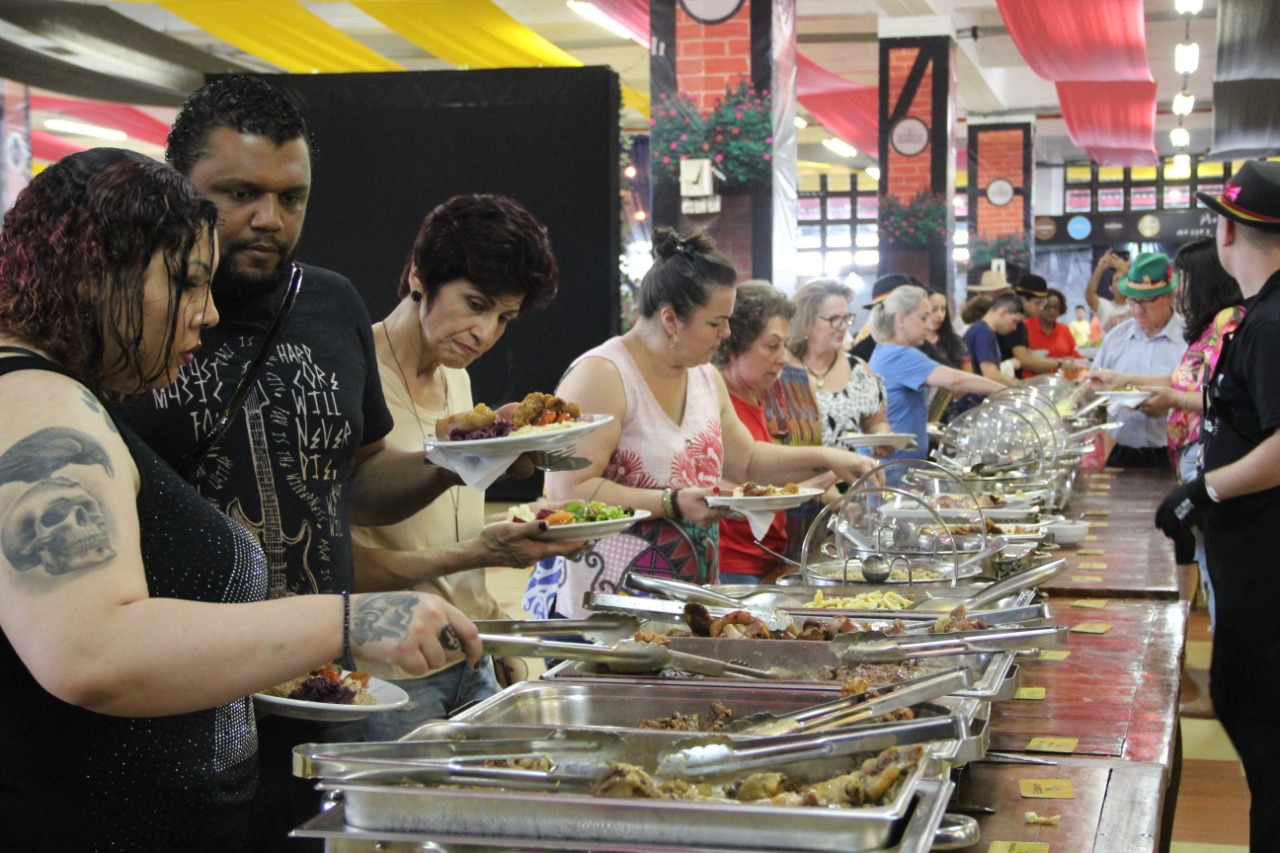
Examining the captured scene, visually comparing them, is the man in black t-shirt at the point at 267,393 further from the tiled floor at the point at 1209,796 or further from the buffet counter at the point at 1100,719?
the tiled floor at the point at 1209,796

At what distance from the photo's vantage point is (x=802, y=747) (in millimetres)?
1209

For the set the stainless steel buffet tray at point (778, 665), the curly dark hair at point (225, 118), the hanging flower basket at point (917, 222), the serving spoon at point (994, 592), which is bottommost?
the serving spoon at point (994, 592)

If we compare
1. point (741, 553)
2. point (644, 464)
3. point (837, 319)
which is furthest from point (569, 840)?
point (837, 319)

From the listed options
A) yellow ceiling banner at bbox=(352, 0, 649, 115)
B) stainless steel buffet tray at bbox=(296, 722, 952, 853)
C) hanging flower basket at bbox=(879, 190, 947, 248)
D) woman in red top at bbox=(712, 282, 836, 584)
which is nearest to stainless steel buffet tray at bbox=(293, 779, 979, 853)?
stainless steel buffet tray at bbox=(296, 722, 952, 853)

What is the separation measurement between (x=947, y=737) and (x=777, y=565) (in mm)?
2169

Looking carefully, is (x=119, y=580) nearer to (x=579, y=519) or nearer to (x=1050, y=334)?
(x=579, y=519)

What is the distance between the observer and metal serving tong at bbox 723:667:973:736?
136 centimetres

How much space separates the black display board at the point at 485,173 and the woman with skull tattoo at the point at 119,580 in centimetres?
472

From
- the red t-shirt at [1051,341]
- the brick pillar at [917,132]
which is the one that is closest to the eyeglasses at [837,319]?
the red t-shirt at [1051,341]

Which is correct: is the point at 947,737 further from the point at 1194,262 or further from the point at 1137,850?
the point at 1194,262

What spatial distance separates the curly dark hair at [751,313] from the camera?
3.63 m

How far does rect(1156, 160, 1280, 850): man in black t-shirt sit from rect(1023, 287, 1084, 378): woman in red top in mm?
6653

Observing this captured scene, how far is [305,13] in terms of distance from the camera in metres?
8.10

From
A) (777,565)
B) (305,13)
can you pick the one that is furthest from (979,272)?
(777,565)
